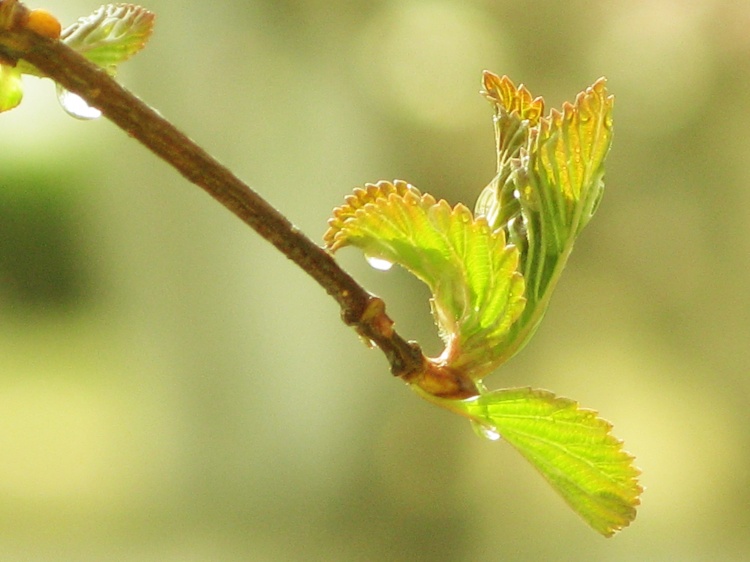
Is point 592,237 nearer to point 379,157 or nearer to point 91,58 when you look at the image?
point 379,157

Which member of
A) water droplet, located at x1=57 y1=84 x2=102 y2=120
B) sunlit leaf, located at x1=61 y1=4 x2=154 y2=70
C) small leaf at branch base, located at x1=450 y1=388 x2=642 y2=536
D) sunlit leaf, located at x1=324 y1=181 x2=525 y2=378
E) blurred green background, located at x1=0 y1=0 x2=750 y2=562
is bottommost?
small leaf at branch base, located at x1=450 y1=388 x2=642 y2=536

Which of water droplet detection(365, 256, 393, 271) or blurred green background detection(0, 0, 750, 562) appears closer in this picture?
water droplet detection(365, 256, 393, 271)

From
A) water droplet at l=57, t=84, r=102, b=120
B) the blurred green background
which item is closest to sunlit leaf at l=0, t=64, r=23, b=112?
water droplet at l=57, t=84, r=102, b=120

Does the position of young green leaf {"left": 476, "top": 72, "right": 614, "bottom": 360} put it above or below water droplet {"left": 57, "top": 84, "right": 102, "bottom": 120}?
below

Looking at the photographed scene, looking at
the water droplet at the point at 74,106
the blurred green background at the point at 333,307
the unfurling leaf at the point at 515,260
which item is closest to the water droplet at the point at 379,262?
the unfurling leaf at the point at 515,260

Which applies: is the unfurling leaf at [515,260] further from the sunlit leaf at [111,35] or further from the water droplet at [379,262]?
the sunlit leaf at [111,35]

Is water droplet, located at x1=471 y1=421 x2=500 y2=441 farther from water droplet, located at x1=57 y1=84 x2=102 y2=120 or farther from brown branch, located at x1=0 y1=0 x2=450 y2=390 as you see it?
water droplet, located at x1=57 y1=84 x2=102 y2=120
